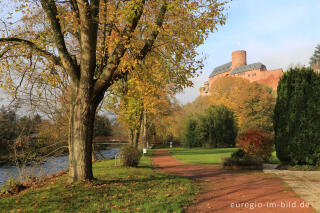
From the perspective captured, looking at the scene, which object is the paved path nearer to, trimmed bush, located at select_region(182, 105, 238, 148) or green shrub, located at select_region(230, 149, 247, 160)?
green shrub, located at select_region(230, 149, 247, 160)

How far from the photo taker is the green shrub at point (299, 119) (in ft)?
37.6

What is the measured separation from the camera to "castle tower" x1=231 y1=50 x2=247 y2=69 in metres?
89.9

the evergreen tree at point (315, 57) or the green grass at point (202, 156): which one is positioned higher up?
the evergreen tree at point (315, 57)

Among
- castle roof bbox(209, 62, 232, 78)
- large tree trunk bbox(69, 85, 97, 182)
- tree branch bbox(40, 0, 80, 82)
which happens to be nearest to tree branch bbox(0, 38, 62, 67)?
tree branch bbox(40, 0, 80, 82)

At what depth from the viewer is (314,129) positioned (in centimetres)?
1148

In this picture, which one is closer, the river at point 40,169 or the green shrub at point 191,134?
the river at point 40,169

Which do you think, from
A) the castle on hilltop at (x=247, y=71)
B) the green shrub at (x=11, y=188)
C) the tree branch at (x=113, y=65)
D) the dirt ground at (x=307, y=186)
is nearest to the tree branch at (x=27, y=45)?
the tree branch at (x=113, y=65)

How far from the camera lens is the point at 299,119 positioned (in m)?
11.8

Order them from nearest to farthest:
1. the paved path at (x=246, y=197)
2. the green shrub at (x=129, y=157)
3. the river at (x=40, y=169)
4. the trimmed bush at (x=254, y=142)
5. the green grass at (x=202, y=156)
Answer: the paved path at (x=246, y=197), the river at (x=40, y=169), the green shrub at (x=129, y=157), the trimmed bush at (x=254, y=142), the green grass at (x=202, y=156)

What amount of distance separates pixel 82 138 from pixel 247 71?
80092 millimetres

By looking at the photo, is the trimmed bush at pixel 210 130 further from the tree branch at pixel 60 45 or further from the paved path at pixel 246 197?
the tree branch at pixel 60 45

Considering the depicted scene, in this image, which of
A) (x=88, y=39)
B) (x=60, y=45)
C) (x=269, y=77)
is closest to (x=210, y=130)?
(x=88, y=39)

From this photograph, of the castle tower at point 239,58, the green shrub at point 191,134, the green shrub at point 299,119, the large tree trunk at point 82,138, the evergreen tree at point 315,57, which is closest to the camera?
the large tree trunk at point 82,138

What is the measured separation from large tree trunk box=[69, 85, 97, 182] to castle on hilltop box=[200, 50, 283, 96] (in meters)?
50.7
